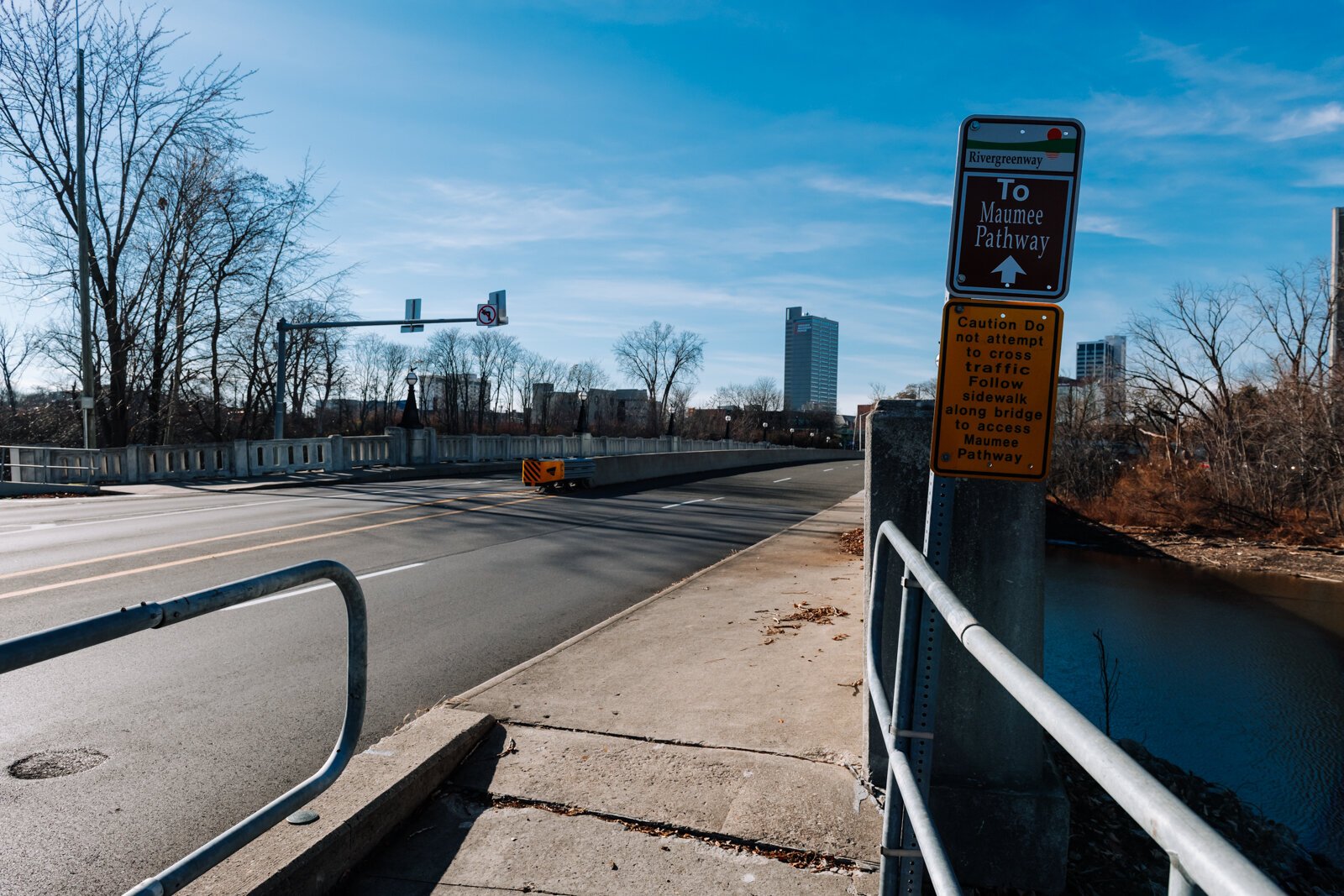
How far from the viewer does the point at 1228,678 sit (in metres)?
10.2

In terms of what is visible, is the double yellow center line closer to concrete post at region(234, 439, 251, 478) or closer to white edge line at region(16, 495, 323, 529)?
white edge line at region(16, 495, 323, 529)

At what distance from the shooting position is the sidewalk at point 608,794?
340 cm

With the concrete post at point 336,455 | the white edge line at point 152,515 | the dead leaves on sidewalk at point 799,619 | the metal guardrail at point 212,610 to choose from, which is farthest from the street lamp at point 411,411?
the metal guardrail at point 212,610

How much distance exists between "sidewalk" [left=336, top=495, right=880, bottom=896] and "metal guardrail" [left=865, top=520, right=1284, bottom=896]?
3.50 ft

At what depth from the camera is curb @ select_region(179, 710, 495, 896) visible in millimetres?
3061

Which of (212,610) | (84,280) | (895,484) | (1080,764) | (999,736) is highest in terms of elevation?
(84,280)

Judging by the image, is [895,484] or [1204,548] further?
[1204,548]

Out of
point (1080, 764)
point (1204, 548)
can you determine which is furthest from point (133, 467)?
point (1204, 548)

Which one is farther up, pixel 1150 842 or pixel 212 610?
pixel 212 610

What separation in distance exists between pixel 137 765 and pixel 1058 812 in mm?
4495

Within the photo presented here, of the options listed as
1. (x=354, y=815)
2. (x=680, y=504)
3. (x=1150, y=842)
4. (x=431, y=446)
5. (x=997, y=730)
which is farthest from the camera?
(x=431, y=446)

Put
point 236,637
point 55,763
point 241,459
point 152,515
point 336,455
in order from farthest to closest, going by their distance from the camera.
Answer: point 336,455, point 241,459, point 152,515, point 236,637, point 55,763

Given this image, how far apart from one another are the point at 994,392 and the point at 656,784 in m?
2.47

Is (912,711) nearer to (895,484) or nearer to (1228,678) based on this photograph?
(895,484)
